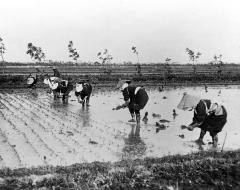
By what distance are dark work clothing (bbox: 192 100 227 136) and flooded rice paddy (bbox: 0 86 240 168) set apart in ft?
1.54

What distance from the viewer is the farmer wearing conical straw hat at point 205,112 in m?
8.77

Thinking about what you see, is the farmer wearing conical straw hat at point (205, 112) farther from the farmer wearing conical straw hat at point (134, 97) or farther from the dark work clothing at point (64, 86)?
the dark work clothing at point (64, 86)

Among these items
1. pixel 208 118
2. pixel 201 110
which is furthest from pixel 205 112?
pixel 208 118

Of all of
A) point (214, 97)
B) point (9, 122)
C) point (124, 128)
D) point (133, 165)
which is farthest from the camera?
point (214, 97)

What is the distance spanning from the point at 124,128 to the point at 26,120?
3.07 m

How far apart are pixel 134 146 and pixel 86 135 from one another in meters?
1.68

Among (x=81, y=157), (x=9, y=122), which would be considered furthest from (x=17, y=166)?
(x=9, y=122)

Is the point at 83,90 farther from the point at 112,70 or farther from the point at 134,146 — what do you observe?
the point at 112,70

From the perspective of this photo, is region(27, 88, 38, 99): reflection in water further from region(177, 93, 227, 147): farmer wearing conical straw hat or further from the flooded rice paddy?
region(177, 93, 227, 147): farmer wearing conical straw hat

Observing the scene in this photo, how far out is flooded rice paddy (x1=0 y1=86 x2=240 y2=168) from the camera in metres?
8.51

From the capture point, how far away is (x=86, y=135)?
1068 centimetres

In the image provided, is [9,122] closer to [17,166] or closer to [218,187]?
[17,166]

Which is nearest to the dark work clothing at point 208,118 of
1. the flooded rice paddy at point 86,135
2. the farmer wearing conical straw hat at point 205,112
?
the farmer wearing conical straw hat at point 205,112

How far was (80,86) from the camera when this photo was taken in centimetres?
1645
